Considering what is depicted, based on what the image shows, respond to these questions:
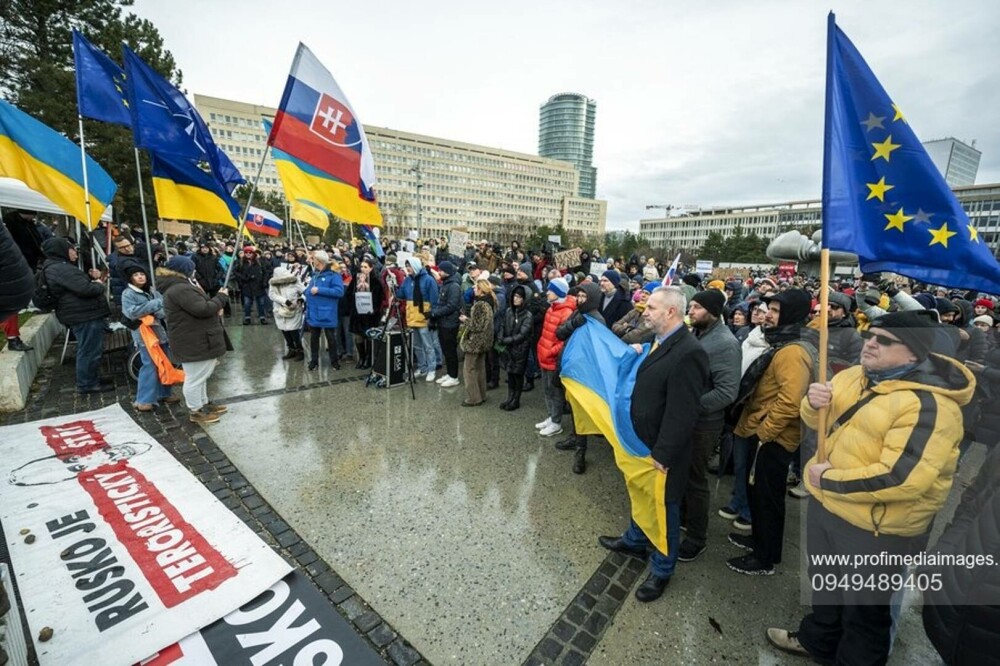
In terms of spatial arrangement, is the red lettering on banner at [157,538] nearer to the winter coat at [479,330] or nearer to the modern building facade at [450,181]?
the winter coat at [479,330]

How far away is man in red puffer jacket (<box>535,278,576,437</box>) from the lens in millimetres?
5020

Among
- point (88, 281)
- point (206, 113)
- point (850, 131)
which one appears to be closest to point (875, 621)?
point (850, 131)

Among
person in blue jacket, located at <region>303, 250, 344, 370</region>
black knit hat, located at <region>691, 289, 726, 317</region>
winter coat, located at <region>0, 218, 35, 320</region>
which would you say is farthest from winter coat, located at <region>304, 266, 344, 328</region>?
black knit hat, located at <region>691, 289, 726, 317</region>

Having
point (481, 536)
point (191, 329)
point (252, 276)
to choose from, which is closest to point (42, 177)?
point (191, 329)

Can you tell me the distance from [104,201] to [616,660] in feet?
25.0

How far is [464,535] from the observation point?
3271 millimetres

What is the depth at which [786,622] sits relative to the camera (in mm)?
2607

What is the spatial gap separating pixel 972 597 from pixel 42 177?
8.46 metres

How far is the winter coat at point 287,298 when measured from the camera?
276 inches

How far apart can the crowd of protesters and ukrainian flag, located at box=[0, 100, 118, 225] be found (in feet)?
1.84

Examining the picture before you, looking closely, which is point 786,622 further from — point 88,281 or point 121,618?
point 88,281

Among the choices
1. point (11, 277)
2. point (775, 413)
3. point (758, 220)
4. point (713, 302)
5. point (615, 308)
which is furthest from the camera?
point (758, 220)

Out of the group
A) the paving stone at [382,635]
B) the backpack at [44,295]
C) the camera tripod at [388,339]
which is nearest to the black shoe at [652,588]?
the paving stone at [382,635]

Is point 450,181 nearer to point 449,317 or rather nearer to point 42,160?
point 449,317
